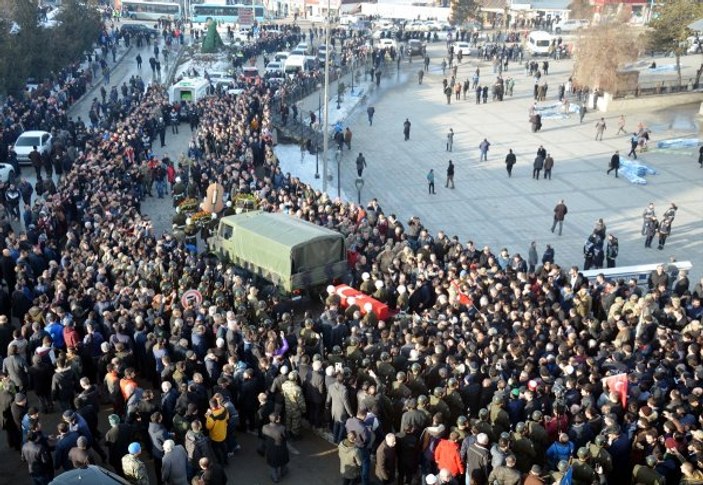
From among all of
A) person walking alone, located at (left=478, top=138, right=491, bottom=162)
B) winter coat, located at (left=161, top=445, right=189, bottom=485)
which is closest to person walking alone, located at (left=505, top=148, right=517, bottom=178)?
person walking alone, located at (left=478, top=138, right=491, bottom=162)

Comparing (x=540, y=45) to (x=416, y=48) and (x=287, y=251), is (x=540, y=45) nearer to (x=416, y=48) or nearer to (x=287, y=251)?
(x=416, y=48)

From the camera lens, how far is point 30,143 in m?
28.5

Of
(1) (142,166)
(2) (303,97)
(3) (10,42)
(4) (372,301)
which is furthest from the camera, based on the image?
(2) (303,97)

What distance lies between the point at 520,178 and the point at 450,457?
2049 cm

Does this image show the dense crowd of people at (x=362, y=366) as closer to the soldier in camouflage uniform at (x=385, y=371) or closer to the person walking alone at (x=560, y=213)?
the soldier in camouflage uniform at (x=385, y=371)

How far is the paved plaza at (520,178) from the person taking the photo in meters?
23.8

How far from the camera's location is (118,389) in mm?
11906

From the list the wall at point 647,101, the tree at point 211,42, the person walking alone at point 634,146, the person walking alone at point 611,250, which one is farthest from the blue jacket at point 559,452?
the tree at point 211,42

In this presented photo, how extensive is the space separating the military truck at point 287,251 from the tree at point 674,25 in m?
32.8

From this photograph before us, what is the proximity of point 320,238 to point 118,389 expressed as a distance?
681 cm

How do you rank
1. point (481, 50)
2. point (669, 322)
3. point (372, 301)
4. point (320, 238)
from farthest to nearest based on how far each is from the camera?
point (481, 50), point (320, 238), point (372, 301), point (669, 322)

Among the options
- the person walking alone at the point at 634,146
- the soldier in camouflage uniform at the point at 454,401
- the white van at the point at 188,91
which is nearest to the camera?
the soldier in camouflage uniform at the point at 454,401

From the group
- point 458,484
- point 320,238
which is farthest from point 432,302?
point 458,484

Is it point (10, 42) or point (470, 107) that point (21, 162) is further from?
point (470, 107)
